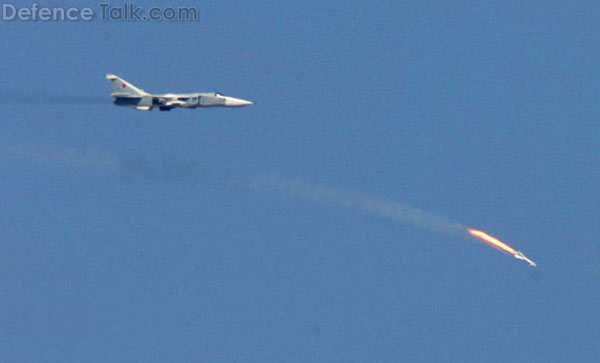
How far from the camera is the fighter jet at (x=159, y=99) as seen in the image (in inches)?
7082

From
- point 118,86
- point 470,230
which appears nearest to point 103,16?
point 118,86

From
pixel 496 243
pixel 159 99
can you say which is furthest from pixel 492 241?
pixel 159 99

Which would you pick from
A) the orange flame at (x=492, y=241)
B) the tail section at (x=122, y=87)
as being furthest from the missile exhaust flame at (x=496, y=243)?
the tail section at (x=122, y=87)

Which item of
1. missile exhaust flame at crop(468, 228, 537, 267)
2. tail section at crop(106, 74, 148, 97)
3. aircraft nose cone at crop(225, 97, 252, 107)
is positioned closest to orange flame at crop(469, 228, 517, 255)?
missile exhaust flame at crop(468, 228, 537, 267)

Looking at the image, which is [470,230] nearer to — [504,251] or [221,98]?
[504,251]

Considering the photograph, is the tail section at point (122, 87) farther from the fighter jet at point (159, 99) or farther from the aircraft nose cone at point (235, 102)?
the aircraft nose cone at point (235, 102)

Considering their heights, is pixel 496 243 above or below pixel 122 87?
below

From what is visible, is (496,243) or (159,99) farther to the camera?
(496,243)

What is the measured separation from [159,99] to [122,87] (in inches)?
129

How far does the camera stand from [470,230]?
18800 cm

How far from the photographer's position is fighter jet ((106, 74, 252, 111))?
179875 mm

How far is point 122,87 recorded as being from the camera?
593 feet

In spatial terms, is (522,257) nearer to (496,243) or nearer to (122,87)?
(496,243)

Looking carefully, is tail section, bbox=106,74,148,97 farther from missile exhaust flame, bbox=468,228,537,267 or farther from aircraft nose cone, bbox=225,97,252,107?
missile exhaust flame, bbox=468,228,537,267
